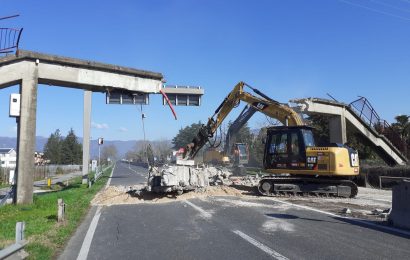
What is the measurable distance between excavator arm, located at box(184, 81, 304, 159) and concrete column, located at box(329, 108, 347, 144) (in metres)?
5.28

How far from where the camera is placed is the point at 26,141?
16.6 m

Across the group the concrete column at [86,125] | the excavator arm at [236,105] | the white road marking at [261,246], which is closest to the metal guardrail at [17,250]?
the white road marking at [261,246]

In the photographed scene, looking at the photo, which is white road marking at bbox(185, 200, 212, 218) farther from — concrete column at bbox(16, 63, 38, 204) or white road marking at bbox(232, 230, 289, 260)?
concrete column at bbox(16, 63, 38, 204)

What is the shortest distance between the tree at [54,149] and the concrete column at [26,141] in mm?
85869

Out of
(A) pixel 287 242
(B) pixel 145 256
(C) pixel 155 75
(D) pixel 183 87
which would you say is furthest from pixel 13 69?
(D) pixel 183 87

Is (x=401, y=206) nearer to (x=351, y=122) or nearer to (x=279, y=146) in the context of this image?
(x=279, y=146)

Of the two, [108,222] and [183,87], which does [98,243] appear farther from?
[183,87]

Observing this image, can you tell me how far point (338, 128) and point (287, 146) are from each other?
924 centimetres

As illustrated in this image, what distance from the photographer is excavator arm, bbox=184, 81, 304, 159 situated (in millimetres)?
22491

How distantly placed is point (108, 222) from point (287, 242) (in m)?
5.75

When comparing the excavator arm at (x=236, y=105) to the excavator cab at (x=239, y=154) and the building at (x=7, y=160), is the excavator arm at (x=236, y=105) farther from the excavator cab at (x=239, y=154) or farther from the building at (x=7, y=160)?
the excavator cab at (x=239, y=154)

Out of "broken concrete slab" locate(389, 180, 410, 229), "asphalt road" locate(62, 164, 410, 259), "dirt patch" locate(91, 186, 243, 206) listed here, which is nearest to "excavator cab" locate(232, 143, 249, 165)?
"dirt patch" locate(91, 186, 243, 206)

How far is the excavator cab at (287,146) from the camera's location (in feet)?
61.7

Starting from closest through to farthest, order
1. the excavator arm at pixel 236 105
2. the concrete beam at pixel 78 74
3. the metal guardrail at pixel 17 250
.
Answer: the metal guardrail at pixel 17 250 → the concrete beam at pixel 78 74 → the excavator arm at pixel 236 105
